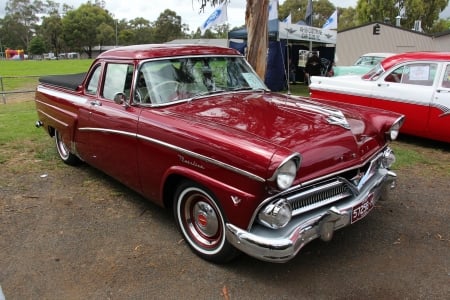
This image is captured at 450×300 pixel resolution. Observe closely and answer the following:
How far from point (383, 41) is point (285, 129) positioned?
2294 centimetres

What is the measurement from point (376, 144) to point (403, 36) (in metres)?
22.2

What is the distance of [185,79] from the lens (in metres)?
3.93

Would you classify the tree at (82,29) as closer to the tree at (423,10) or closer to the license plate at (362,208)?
the tree at (423,10)

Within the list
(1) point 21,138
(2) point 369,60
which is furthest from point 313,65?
(1) point 21,138

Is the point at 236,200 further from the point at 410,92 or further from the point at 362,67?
the point at 362,67

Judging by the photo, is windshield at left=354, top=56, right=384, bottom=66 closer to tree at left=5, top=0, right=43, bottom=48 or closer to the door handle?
the door handle

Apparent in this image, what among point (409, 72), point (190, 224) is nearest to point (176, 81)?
point (190, 224)

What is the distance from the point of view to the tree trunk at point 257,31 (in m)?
7.44

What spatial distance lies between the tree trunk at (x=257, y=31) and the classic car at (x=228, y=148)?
3138mm

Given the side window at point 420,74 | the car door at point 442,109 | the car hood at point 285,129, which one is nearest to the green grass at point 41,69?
the side window at point 420,74

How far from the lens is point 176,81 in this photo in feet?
12.7

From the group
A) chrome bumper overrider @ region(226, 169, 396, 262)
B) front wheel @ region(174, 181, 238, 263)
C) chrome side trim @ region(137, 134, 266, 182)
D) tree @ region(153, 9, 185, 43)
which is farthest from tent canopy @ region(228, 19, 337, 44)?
tree @ region(153, 9, 185, 43)

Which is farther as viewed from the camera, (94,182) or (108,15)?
(108,15)

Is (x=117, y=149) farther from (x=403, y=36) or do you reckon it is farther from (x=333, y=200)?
(x=403, y=36)
